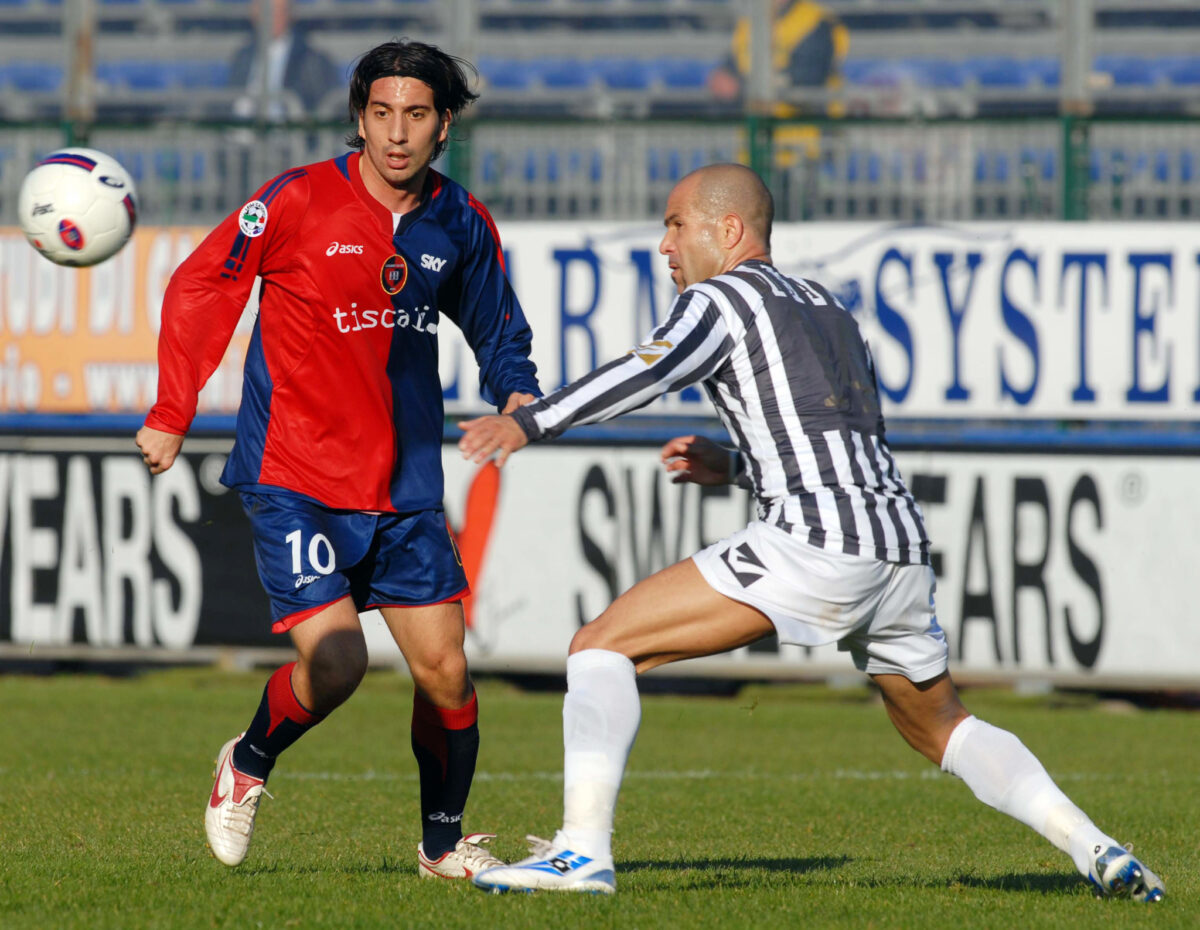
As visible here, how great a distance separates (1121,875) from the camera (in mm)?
4594

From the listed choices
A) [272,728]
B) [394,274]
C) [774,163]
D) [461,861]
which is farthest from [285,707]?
Result: [774,163]

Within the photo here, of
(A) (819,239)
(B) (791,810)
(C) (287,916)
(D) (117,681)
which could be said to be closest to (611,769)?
(C) (287,916)

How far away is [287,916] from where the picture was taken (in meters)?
4.39

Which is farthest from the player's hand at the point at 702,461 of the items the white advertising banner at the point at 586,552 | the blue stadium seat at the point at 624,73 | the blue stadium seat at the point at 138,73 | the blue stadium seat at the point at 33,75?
the blue stadium seat at the point at 33,75

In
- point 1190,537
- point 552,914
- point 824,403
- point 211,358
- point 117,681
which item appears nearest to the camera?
point 552,914

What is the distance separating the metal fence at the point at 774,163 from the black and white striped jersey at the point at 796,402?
289 inches

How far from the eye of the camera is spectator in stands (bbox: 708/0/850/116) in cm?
1265

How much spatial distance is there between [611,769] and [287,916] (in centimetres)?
89

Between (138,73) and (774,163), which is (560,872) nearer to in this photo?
(774,163)

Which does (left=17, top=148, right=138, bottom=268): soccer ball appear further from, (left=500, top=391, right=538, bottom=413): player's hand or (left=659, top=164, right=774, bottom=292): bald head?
(left=659, top=164, right=774, bottom=292): bald head

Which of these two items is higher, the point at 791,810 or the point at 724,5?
the point at 724,5

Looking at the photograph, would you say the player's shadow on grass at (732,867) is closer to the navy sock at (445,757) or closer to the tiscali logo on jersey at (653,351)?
the navy sock at (445,757)

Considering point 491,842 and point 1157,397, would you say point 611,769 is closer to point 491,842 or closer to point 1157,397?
point 491,842

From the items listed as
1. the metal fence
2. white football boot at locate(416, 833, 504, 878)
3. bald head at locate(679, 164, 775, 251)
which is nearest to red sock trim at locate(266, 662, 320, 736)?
white football boot at locate(416, 833, 504, 878)
